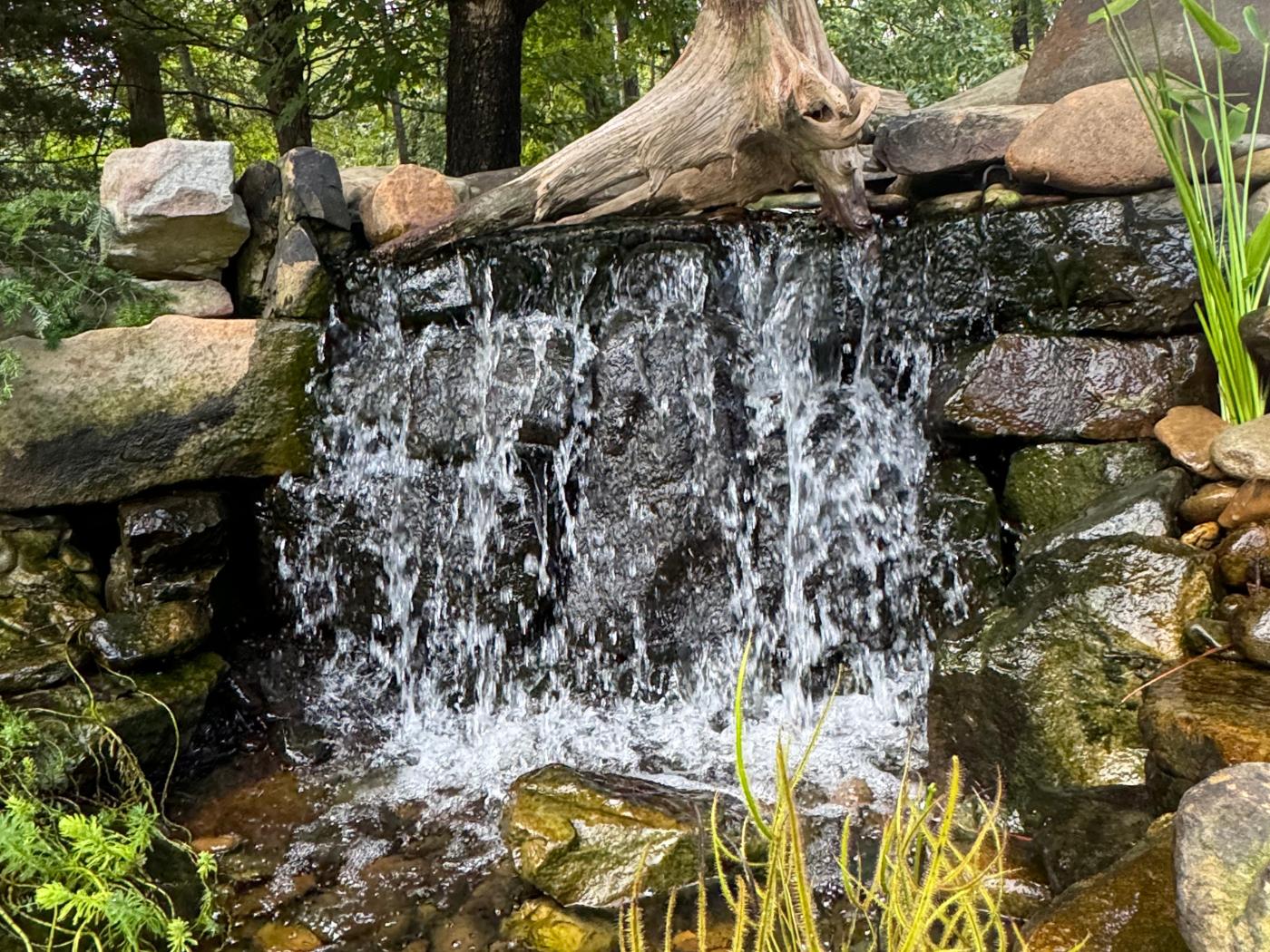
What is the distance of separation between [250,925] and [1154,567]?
2885mm

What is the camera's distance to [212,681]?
3717mm

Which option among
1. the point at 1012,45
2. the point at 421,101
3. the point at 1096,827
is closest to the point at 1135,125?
the point at 1096,827

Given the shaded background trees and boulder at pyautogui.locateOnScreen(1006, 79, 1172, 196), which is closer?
boulder at pyautogui.locateOnScreen(1006, 79, 1172, 196)

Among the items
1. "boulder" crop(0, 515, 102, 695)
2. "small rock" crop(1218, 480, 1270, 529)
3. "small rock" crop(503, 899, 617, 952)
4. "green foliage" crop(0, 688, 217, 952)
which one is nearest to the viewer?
"green foliage" crop(0, 688, 217, 952)

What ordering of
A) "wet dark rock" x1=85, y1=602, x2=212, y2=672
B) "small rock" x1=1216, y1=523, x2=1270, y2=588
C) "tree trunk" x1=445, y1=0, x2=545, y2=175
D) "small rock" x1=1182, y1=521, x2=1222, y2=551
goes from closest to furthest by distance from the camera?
"small rock" x1=1216, y1=523, x2=1270, y2=588
"small rock" x1=1182, y1=521, x2=1222, y2=551
"wet dark rock" x1=85, y1=602, x2=212, y2=672
"tree trunk" x1=445, y1=0, x2=545, y2=175

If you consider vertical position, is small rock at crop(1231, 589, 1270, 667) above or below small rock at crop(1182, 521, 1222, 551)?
below

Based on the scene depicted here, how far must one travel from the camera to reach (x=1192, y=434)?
3.36m

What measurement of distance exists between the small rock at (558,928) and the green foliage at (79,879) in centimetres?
88

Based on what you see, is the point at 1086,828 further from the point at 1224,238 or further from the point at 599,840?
the point at 1224,238

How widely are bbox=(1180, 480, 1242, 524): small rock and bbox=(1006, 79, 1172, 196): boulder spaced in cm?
133

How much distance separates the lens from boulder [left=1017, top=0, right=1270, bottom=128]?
4.13m

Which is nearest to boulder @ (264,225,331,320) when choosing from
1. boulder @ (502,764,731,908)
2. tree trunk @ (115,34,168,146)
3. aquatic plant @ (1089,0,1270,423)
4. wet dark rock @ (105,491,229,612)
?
wet dark rock @ (105,491,229,612)

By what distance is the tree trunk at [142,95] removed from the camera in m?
7.08

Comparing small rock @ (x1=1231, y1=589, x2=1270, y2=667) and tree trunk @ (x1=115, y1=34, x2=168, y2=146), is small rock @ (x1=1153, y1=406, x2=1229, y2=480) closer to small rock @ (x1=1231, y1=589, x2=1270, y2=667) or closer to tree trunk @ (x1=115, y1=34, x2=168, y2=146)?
small rock @ (x1=1231, y1=589, x2=1270, y2=667)
